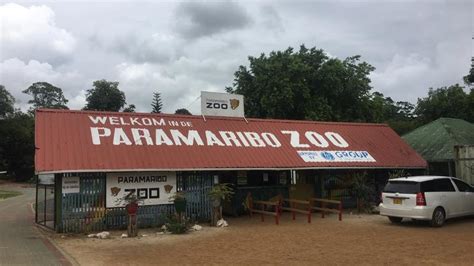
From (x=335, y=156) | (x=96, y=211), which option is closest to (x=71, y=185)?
(x=96, y=211)

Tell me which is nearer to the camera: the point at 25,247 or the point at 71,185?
the point at 25,247

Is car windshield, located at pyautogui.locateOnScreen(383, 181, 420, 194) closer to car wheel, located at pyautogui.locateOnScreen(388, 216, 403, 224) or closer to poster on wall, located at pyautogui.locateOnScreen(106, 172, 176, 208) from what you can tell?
car wheel, located at pyautogui.locateOnScreen(388, 216, 403, 224)

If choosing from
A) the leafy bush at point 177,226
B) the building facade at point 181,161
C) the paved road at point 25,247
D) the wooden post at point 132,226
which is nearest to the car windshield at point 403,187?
the building facade at point 181,161

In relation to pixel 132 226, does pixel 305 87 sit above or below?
above

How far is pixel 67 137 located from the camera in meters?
17.4

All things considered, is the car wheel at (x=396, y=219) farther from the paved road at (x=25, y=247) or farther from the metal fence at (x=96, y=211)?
the paved road at (x=25, y=247)

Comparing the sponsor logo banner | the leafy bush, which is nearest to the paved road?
the leafy bush

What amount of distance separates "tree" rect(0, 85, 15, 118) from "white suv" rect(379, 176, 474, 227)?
70.7m

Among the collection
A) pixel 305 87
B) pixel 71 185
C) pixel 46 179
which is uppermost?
pixel 305 87

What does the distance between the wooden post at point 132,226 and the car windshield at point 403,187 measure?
843 centimetres

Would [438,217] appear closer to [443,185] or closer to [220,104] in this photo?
[443,185]

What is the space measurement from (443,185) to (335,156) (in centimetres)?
577

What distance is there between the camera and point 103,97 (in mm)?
84938

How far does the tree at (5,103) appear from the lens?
75.3 m
